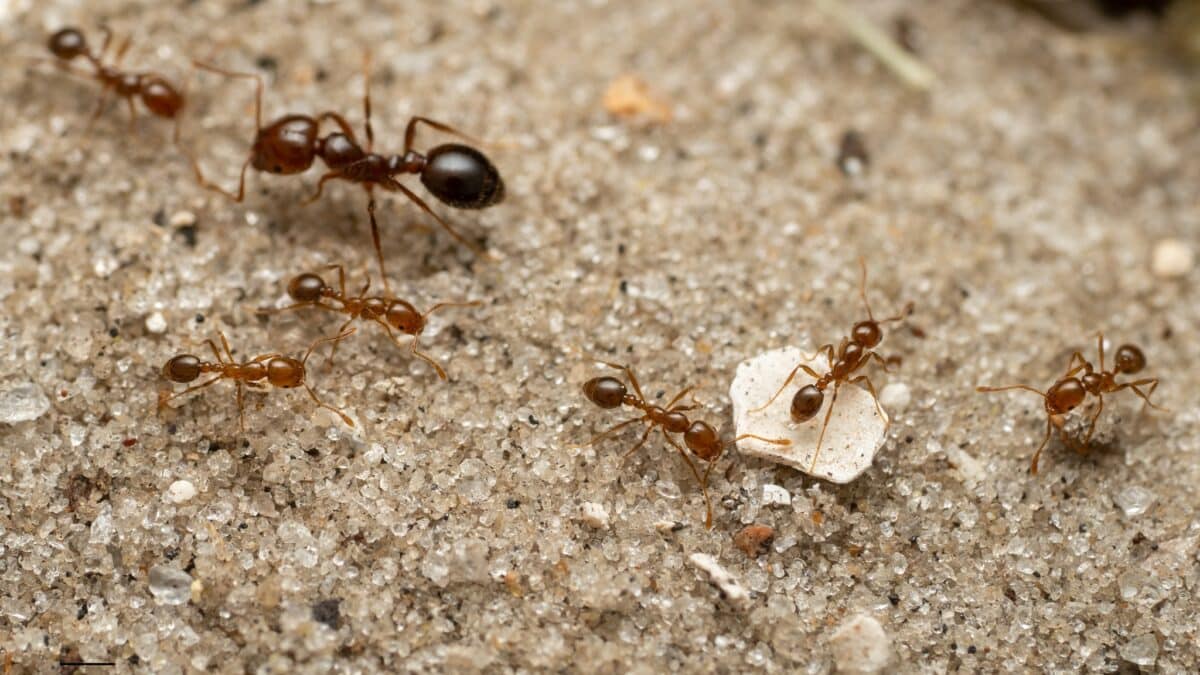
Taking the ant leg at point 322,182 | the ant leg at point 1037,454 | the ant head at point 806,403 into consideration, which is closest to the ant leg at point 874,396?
the ant head at point 806,403

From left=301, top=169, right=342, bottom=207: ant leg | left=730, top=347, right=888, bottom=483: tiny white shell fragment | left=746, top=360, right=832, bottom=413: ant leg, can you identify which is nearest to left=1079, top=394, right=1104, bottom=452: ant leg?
left=730, top=347, right=888, bottom=483: tiny white shell fragment

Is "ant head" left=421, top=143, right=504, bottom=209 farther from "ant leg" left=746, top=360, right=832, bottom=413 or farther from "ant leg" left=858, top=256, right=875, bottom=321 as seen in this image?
"ant leg" left=858, top=256, right=875, bottom=321

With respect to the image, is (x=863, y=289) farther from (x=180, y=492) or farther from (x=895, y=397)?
(x=180, y=492)

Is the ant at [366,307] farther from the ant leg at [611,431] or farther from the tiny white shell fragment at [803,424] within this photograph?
the tiny white shell fragment at [803,424]

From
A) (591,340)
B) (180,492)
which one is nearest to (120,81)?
(180,492)

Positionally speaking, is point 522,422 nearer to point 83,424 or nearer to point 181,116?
point 83,424

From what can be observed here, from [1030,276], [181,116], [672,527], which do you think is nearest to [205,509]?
[672,527]
